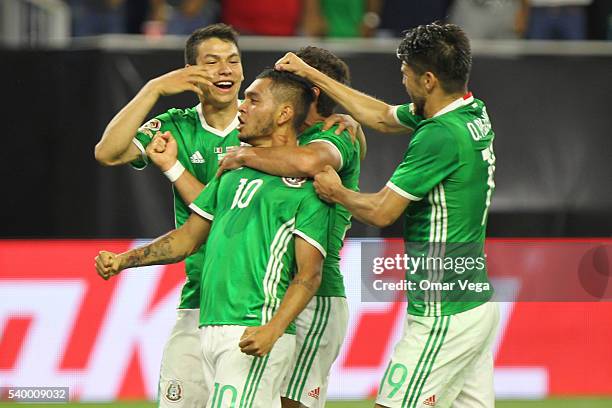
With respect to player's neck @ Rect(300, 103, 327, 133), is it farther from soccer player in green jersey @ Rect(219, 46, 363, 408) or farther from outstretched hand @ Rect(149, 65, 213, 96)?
outstretched hand @ Rect(149, 65, 213, 96)

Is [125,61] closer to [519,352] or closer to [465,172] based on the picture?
[519,352]

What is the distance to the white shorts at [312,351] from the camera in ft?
19.1

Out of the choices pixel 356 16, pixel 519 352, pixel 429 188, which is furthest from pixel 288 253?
pixel 356 16

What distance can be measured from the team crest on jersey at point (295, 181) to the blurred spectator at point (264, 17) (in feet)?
16.2

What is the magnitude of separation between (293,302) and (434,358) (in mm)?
782

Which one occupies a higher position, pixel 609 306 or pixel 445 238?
pixel 445 238

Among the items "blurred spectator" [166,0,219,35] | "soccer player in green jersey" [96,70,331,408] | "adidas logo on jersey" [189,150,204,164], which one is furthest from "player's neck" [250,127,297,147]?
"blurred spectator" [166,0,219,35]

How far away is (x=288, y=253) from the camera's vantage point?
16.7 feet

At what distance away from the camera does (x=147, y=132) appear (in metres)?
6.07

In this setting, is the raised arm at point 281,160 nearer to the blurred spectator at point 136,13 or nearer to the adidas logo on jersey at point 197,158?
the adidas logo on jersey at point 197,158

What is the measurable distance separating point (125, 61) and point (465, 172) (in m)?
4.57

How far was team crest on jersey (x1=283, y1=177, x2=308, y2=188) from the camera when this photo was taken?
519 centimetres

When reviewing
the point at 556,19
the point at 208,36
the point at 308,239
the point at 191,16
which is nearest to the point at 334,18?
the point at 191,16

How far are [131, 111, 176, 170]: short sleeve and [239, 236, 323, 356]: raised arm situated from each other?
1257mm
